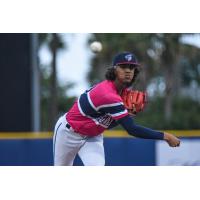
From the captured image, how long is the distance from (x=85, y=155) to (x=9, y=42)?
7062 mm

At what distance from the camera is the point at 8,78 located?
42.4ft

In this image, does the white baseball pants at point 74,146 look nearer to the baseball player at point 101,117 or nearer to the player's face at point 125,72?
the baseball player at point 101,117

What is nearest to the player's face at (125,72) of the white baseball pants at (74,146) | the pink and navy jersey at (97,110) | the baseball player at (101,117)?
the baseball player at (101,117)

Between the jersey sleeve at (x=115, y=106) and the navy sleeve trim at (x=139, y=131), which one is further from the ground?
the jersey sleeve at (x=115, y=106)

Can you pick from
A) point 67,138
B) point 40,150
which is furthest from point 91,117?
point 40,150

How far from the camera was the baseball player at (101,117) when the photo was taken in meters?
6.00

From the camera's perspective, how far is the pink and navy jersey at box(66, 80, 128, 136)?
6016 mm

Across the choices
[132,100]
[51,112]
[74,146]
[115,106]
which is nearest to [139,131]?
[115,106]

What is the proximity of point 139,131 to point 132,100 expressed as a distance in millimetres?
465

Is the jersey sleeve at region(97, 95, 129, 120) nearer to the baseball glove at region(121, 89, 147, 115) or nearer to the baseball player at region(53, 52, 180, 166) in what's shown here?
the baseball player at region(53, 52, 180, 166)

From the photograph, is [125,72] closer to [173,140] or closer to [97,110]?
[97,110]

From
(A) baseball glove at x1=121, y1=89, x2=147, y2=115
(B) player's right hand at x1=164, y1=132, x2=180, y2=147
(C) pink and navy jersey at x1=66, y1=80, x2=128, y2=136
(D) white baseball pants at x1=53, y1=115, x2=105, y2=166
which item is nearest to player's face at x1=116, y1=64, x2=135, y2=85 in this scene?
(C) pink and navy jersey at x1=66, y1=80, x2=128, y2=136

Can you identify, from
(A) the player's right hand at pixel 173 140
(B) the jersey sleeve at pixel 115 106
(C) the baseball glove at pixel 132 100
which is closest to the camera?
(A) the player's right hand at pixel 173 140

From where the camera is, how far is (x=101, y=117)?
6309mm
